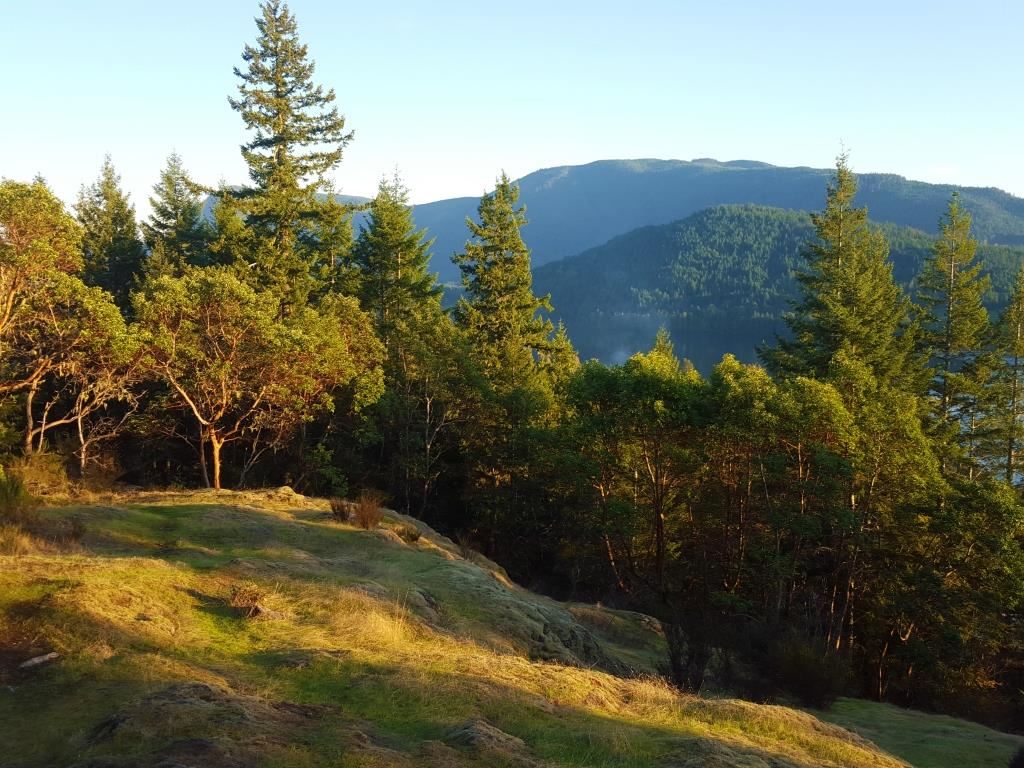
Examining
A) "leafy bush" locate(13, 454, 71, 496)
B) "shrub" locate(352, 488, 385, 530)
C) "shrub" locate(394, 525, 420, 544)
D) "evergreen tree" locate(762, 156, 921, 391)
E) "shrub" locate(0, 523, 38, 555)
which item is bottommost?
"shrub" locate(394, 525, 420, 544)

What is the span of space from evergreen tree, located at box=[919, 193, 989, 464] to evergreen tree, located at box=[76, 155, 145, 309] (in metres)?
49.6

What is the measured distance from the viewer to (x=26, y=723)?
244 inches

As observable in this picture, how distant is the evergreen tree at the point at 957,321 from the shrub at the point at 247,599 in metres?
40.8

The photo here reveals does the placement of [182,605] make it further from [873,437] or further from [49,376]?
[49,376]

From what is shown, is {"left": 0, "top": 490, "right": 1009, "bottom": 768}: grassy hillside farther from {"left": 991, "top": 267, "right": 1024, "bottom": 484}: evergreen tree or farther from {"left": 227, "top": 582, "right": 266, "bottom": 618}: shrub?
{"left": 991, "top": 267, "right": 1024, "bottom": 484}: evergreen tree

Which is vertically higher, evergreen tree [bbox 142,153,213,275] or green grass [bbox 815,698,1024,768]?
evergreen tree [bbox 142,153,213,275]

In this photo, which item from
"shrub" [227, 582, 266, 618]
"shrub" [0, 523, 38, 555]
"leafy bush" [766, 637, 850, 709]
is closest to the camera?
"shrub" [227, 582, 266, 618]

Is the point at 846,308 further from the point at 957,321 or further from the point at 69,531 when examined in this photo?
the point at 69,531

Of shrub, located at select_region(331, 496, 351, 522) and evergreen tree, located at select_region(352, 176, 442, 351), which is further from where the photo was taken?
evergreen tree, located at select_region(352, 176, 442, 351)

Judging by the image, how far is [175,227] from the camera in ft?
158

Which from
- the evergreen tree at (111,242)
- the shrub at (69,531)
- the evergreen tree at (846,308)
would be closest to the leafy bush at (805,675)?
the shrub at (69,531)

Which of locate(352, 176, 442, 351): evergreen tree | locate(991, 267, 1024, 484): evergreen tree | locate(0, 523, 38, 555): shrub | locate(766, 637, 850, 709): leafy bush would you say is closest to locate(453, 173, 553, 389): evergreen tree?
locate(352, 176, 442, 351): evergreen tree

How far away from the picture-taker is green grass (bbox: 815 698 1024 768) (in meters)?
13.0

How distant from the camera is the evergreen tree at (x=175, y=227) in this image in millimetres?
41312
